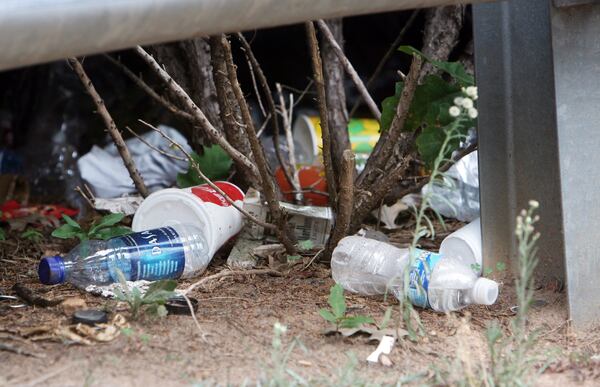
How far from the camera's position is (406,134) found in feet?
10.6

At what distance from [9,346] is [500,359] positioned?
111cm

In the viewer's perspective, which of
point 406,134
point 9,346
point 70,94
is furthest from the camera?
point 70,94

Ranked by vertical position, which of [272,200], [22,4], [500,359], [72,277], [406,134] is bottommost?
[500,359]

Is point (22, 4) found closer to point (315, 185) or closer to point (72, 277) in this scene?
point (72, 277)

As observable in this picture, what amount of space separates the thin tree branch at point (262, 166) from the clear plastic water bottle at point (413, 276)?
0.20 metres

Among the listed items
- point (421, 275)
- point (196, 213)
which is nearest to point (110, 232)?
point (196, 213)

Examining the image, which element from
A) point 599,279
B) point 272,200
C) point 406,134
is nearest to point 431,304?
point 599,279

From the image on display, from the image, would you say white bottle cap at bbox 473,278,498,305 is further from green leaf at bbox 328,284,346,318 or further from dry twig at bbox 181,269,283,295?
dry twig at bbox 181,269,283,295

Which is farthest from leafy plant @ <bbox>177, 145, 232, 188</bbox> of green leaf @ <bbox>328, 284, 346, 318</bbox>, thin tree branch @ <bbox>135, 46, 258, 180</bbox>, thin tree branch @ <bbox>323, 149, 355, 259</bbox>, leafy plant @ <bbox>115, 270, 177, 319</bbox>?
green leaf @ <bbox>328, 284, 346, 318</bbox>

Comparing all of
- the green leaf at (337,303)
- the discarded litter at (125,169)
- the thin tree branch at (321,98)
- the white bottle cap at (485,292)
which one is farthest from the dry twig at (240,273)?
the discarded litter at (125,169)

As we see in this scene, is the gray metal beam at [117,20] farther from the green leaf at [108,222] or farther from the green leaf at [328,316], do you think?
the green leaf at [108,222]

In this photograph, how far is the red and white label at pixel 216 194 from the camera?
2.93 meters

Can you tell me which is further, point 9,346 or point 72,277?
point 72,277

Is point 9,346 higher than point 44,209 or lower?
lower
